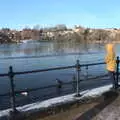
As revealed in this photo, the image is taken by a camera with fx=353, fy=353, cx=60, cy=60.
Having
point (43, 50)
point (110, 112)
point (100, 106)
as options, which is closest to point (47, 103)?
point (100, 106)

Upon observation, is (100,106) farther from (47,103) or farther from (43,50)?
(43,50)

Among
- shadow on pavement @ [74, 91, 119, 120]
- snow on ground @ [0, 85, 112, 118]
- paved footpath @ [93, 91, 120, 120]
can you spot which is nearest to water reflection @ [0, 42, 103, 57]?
snow on ground @ [0, 85, 112, 118]

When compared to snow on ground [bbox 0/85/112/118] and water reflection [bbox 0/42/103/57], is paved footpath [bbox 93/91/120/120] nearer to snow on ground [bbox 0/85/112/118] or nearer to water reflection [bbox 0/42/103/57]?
snow on ground [bbox 0/85/112/118]

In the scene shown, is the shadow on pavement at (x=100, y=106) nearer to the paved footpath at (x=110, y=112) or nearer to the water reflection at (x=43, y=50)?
the paved footpath at (x=110, y=112)

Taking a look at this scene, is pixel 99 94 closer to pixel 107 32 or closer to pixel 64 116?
pixel 64 116

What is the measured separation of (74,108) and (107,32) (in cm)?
15315

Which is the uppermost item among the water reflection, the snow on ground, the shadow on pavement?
the shadow on pavement

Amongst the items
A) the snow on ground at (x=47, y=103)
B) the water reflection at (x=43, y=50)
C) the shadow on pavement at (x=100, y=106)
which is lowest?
the water reflection at (x=43, y=50)

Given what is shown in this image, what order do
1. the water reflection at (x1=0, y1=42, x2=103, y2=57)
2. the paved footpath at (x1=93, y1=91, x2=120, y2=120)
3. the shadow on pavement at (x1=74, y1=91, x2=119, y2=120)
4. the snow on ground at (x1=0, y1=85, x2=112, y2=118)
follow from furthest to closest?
the water reflection at (x1=0, y1=42, x2=103, y2=57)
the snow on ground at (x1=0, y1=85, x2=112, y2=118)
the shadow on pavement at (x1=74, y1=91, x2=119, y2=120)
the paved footpath at (x1=93, y1=91, x2=120, y2=120)

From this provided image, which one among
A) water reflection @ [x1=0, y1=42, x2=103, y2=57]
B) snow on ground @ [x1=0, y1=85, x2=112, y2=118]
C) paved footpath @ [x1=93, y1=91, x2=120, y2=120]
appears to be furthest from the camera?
water reflection @ [x1=0, y1=42, x2=103, y2=57]

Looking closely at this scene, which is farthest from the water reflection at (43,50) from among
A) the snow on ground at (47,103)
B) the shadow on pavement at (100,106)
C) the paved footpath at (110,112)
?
the paved footpath at (110,112)

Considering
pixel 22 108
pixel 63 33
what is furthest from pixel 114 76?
pixel 63 33

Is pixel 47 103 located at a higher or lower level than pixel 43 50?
higher

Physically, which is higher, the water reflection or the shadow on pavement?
the shadow on pavement
